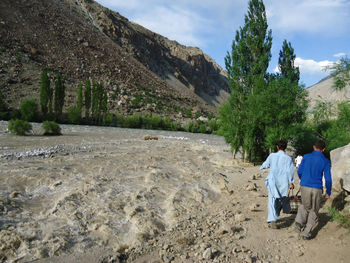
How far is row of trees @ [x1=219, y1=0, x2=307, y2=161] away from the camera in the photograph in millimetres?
12297

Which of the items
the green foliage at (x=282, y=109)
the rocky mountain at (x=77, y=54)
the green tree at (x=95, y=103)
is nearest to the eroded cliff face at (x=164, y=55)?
the rocky mountain at (x=77, y=54)

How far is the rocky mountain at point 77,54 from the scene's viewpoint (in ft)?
164

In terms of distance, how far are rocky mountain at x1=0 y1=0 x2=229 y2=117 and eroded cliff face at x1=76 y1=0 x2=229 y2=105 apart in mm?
444

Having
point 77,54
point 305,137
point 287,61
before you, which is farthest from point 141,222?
point 77,54

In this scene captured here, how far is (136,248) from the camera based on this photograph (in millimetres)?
4500

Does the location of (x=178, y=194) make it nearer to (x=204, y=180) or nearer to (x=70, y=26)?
(x=204, y=180)

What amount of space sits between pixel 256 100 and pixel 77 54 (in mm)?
62072

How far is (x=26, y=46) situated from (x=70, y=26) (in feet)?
63.9

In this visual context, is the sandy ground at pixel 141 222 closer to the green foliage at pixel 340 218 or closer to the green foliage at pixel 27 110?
the green foliage at pixel 340 218

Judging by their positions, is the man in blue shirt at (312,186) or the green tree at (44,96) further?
the green tree at (44,96)

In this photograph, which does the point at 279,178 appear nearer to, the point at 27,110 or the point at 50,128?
the point at 50,128

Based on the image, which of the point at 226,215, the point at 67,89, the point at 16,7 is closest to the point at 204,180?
the point at 226,215

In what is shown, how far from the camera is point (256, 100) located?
1262cm

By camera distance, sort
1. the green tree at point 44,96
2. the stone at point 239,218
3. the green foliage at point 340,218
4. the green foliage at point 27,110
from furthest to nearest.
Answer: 1. the green tree at point 44,96
2. the green foliage at point 27,110
3. the stone at point 239,218
4. the green foliage at point 340,218
